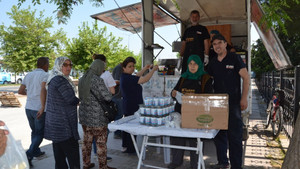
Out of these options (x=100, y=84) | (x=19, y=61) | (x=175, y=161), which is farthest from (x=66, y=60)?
(x=19, y=61)

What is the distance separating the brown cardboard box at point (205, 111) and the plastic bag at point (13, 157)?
1.69m

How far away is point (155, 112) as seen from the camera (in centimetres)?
305

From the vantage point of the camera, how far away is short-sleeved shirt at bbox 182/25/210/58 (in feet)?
18.1

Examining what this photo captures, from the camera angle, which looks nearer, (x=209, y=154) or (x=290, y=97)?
(x=209, y=154)

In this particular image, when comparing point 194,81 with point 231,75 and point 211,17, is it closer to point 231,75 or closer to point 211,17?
point 231,75

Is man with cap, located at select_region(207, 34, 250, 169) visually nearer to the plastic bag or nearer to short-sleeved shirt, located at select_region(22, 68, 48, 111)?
the plastic bag

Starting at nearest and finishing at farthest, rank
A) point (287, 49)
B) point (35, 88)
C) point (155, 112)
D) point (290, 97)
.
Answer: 1. point (155, 112)
2. point (35, 88)
3. point (290, 97)
4. point (287, 49)

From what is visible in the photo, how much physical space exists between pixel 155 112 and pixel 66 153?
1425 millimetres

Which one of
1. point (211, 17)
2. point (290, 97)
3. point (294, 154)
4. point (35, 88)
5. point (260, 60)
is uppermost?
point (211, 17)

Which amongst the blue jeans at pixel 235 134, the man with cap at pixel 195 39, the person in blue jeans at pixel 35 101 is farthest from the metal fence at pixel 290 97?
the person in blue jeans at pixel 35 101

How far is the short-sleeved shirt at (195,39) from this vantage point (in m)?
5.51

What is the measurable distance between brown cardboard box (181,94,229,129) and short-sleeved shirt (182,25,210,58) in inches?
113

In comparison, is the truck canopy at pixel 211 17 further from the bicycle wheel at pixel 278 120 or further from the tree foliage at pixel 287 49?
the tree foliage at pixel 287 49

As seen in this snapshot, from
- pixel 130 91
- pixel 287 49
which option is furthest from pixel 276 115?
pixel 287 49
